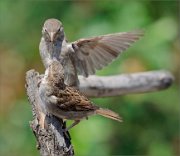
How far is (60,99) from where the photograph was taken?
3.35 metres

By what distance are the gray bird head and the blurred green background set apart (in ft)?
3.90

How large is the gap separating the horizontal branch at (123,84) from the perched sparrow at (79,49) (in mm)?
79

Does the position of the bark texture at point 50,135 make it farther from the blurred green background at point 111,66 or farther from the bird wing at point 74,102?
the blurred green background at point 111,66

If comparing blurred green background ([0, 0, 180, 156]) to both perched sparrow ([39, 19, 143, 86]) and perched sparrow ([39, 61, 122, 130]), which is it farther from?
perched sparrow ([39, 61, 122, 130])

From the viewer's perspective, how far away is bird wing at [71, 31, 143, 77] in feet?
13.8

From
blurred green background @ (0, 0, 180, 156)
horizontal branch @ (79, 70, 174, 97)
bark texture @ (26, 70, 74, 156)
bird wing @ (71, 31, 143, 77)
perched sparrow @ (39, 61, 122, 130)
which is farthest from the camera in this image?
blurred green background @ (0, 0, 180, 156)

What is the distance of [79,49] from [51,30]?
40 centimetres

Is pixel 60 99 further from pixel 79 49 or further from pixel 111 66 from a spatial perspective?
pixel 111 66

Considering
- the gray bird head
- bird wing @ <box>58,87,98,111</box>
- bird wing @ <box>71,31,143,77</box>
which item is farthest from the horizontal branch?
bird wing @ <box>58,87,98,111</box>

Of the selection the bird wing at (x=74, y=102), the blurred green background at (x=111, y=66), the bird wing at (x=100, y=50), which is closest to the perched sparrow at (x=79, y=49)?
the bird wing at (x=100, y=50)

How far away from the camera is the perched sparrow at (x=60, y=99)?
3.29 m

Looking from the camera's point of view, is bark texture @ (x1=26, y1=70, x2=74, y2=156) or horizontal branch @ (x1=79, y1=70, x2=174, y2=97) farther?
horizontal branch @ (x1=79, y1=70, x2=174, y2=97)

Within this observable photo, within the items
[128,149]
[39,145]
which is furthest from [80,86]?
[128,149]

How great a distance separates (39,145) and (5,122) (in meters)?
2.32
